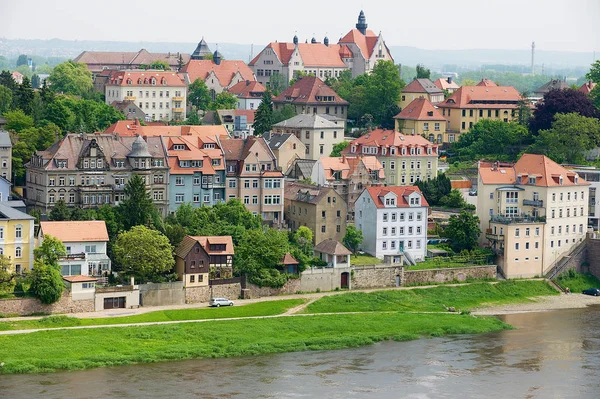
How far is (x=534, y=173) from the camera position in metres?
81.8

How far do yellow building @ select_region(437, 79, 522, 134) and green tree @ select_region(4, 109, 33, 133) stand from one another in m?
38.1

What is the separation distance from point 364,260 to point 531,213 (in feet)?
39.4

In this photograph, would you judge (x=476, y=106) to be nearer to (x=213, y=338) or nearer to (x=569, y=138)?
(x=569, y=138)

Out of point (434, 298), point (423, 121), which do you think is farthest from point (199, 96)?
point (434, 298)

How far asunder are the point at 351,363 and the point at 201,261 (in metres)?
11.9

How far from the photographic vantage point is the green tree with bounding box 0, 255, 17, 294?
63.5 meters

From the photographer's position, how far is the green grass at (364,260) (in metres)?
75.7

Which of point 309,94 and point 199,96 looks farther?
point 199,96

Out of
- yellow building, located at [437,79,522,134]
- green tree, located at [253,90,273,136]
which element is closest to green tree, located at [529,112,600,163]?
yellow building, located at [437,79,522,134]

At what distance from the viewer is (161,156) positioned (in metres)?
77.8

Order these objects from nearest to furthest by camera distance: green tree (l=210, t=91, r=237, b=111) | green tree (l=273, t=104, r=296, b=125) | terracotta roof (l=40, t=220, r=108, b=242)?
1. terracotta roof (l=40, t=220, r=108, b=242)
2. green tree (l=273, t=104, r=296, b=125)
3. green tree (l=210, t=91, r=237, b=111)

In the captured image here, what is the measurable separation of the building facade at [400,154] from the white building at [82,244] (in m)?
28.8

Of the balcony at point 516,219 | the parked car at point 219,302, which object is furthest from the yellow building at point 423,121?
the parked car at point 219,302

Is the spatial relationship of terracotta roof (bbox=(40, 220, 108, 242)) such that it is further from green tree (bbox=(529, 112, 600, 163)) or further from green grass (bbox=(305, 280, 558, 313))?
green tree (bbox=(529, 112, 600, 163))
